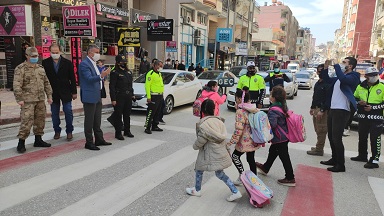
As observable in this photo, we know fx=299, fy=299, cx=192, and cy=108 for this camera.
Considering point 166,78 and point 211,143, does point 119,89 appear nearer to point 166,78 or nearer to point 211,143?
point 211,143

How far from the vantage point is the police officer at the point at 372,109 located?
5.51 metres


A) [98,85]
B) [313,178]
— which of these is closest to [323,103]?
[313,178]

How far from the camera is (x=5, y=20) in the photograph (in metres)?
13.0

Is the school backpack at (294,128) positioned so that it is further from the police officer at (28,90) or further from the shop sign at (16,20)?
the shop sign at (16,20)

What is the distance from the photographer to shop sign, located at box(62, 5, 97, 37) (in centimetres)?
1285

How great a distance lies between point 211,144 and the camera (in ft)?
12.2

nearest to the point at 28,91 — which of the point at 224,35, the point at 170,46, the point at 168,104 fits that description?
the point at 168,104

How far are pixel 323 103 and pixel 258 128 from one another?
2728 millimetres

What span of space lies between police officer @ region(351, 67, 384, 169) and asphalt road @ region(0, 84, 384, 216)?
445 mm

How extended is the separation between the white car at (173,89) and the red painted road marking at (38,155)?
3695mm

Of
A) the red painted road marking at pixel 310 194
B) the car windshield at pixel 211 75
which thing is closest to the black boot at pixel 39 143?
the red painted road marking at pixel 310 194

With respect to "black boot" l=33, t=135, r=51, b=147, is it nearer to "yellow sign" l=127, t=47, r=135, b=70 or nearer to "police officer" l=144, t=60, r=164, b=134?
"police officer" l=144, t=60, r=164, b=134

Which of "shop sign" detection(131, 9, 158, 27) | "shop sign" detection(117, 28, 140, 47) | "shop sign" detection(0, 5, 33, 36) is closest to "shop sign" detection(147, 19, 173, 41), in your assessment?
"shop sign" detection(117, 28, 140, 47)

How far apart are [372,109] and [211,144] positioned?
143 inches
